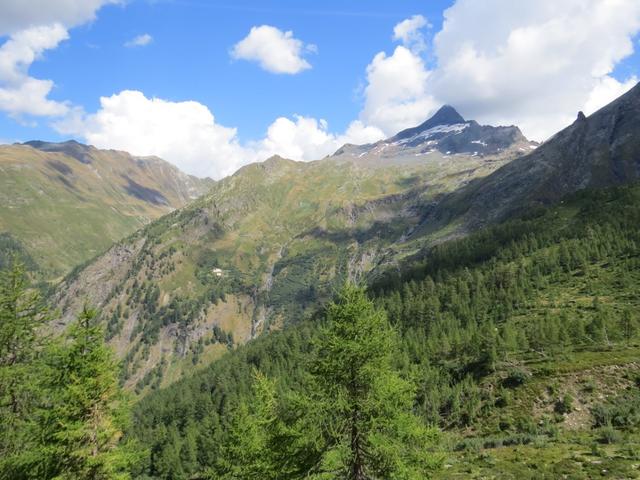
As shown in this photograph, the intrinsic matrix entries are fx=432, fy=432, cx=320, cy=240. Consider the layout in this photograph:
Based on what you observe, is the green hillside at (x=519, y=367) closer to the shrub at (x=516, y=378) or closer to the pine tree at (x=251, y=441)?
the shrub at (x=516, y=378)

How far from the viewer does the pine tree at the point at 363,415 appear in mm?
19016

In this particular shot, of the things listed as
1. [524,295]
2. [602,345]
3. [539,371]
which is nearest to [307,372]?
[539,371]

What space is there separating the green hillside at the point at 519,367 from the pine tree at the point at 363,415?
205 centimetres

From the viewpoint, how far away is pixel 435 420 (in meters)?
76.8

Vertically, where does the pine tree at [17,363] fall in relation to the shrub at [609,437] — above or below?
above

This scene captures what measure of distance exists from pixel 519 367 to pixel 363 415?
7562 centimetres

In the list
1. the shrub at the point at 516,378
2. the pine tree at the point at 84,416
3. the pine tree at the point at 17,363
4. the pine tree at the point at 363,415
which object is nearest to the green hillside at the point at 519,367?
the shrub at the point at 516,378

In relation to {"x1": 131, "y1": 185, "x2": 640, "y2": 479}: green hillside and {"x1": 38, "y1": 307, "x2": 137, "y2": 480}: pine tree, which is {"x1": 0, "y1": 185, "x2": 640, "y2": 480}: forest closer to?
{"x1": 38, "y1": 307, "x2": 137, "y2": 480}: pine tree

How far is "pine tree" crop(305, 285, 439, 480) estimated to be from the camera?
19016 millimetres

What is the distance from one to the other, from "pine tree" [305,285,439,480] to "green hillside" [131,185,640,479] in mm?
2050

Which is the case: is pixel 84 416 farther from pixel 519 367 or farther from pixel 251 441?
pixel 519 367

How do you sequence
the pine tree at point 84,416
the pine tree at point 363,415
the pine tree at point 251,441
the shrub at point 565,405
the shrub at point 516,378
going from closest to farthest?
the pine tree at point 363,415
the pine tree at point 84,416
the pine tree at point 251,441
the shrub at point 565,405
the shrub at point 516,378

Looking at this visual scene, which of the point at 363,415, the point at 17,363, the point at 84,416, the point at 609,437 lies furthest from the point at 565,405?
the point at 17,363

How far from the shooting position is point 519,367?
83.7 metres
